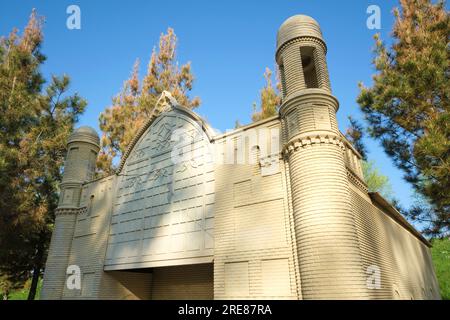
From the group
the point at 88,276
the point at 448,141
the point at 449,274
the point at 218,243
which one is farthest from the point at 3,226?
the point at 449,274

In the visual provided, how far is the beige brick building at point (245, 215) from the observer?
789 centimetres

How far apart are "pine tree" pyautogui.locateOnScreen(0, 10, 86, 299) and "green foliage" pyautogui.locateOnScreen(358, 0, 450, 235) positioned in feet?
54.7

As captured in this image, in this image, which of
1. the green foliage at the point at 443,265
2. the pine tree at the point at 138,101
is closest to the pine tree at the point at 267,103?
the pine tree at the point at 138,101

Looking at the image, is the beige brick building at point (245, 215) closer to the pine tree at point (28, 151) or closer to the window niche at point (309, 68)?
the window niche at point (309, 68)

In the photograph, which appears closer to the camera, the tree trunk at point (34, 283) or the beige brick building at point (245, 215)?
the beige brick building at point (245, 215)

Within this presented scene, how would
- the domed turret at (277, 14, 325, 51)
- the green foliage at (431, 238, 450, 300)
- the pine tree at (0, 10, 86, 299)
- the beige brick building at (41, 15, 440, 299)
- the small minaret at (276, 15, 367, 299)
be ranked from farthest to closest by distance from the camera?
the green foliage at (431, 238, 450, 300), the pine tree at (0, 10, 86, 299), the domed turret at (277, 14, 325, 51), the beige brick building at (41, 15, 440, 299), the small minaret at (276, 15, 367, 299)

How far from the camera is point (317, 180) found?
8.02 metres

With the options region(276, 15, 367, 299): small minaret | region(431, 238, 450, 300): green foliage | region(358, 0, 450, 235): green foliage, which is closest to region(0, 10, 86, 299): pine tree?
region(276, 15, 367, 299): small minaret

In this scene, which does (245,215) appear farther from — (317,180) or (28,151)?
(28,151)

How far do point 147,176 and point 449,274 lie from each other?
2597 cm

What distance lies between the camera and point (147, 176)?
13141 millimetres

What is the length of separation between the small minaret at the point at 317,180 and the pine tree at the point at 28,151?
41.4 feet

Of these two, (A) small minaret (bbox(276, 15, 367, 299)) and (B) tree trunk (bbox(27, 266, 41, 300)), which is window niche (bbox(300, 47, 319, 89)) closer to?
(A) small minaret (bbox(276, 15, 367, 299))

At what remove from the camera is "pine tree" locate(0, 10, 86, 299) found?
632 inches
